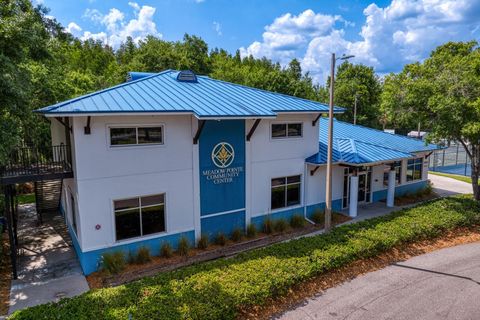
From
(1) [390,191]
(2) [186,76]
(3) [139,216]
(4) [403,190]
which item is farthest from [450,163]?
(3) [139,216]

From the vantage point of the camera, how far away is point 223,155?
44.1ft

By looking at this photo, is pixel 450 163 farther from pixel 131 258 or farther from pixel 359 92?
pixel 131 258

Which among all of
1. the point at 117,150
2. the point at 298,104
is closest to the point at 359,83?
the point at 298,104

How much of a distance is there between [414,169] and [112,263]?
65.3 feet

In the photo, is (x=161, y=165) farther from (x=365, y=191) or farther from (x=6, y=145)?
(x=365, y=191)

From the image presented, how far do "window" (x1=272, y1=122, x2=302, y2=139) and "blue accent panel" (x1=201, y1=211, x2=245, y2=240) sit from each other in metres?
3.97

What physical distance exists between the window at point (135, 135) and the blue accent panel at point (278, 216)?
18.8 ft

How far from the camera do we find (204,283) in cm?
893

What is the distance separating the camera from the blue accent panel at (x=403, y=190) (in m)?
20.1

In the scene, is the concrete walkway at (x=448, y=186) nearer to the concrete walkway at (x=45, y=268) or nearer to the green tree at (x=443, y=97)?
the green tree at (x=443, y=97)

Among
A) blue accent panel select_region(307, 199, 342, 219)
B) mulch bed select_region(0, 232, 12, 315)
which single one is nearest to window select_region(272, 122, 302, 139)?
blue accent panel select_region(307, 199, 342, 219)

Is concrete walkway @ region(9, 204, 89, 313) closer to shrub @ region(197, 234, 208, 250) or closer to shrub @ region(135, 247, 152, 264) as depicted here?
shrub @ region(135, 247, 152, 264)

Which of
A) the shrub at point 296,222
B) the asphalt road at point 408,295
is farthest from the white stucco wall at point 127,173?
the asphalt road at point 408,295

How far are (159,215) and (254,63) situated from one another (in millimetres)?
59186
